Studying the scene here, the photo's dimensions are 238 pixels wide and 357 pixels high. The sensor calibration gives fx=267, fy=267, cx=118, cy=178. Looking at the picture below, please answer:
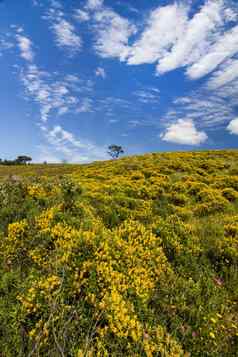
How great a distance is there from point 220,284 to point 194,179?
1122 cm

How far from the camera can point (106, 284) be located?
4262 mm

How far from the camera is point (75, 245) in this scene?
4.82 metres

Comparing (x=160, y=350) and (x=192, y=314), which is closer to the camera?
(x=160, y=350)

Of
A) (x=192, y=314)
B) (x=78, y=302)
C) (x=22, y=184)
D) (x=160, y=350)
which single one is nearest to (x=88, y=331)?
(x=78, y=302)

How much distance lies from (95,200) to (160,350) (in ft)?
21.5

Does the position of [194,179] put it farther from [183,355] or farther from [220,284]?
[183,355]

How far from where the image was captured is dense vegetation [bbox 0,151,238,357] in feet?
11.9

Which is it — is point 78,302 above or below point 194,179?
below

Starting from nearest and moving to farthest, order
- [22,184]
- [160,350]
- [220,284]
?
1. [160,350]
2. [220,284]
3. [22,184]

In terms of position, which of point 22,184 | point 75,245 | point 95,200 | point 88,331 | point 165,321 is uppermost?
point 22,184

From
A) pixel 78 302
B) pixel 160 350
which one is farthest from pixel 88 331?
pixel 160 350

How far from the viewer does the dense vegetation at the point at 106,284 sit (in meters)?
3.63

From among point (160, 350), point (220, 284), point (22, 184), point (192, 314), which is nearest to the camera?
point (160, 350)

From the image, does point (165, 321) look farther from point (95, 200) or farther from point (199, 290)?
point (95, 200)
